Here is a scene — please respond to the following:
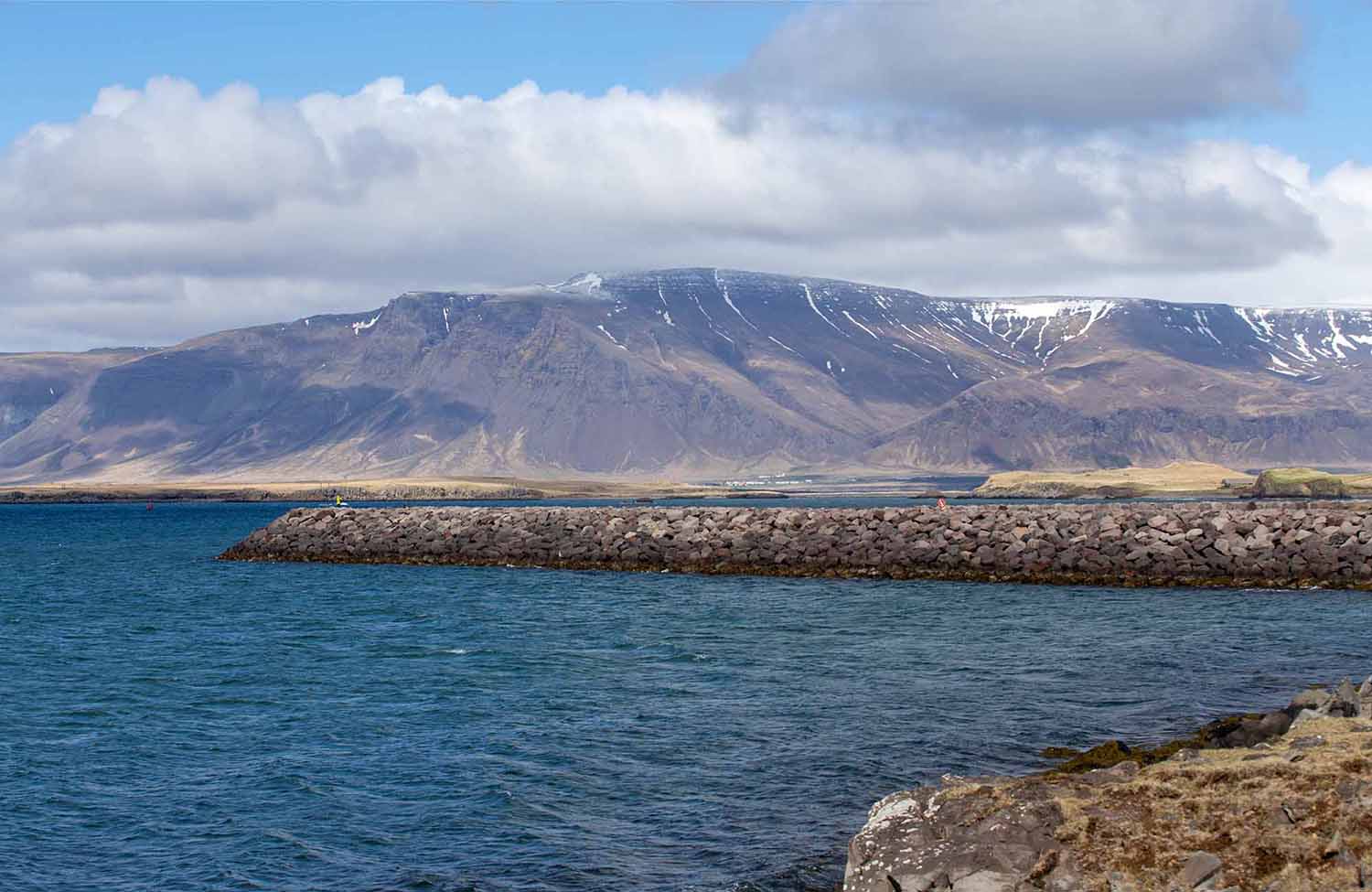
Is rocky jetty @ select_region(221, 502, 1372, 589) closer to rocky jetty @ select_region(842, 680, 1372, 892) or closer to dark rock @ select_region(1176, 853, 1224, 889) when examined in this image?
rocky jetty @ select_region(842, 680, 1372, 892)

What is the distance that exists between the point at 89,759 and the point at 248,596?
36.0m

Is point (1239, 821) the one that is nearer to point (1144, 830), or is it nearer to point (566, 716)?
point (1144, 830)

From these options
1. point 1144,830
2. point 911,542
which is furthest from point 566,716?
point 911,542

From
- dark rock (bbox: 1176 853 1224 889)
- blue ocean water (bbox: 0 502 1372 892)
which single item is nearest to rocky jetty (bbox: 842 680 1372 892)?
dark rock (bbox: 1176 853 1224 889)

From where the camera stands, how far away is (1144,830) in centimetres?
1434

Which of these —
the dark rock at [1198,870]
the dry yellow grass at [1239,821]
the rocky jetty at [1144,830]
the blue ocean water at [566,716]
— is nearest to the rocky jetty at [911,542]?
the blue ocean water at [566,716]

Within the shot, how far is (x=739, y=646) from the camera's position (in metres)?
38.7

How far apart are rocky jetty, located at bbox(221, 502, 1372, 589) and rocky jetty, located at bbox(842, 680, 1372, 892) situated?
38.9 metres

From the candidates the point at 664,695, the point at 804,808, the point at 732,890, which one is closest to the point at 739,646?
the point at 664,695

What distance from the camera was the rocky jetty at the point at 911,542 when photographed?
53.6 meters

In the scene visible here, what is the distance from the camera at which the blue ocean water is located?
19.1m

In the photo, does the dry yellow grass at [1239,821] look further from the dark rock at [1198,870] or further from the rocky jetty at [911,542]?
the rocky jetty at [911,542]

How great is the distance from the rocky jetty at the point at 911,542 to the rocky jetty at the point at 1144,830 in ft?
128

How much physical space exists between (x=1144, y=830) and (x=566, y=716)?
16262 mm
